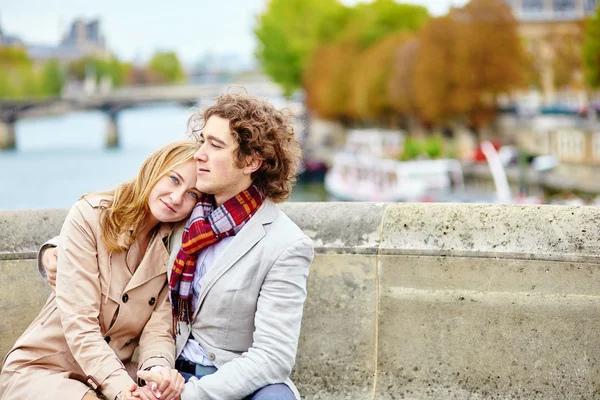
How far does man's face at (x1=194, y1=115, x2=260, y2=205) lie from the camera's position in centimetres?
217

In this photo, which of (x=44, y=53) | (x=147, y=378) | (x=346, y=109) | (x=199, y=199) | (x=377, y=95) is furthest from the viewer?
(x=44, y=53)

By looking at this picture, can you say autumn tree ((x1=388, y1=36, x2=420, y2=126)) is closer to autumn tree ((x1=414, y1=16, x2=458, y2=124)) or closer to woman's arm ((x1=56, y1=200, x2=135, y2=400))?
autumn tree ((x1=414, y1=16, x2=458, y2=124))

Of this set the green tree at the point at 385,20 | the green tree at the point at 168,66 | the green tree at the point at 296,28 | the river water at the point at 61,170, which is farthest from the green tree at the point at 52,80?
the green tree at the point at 385,20

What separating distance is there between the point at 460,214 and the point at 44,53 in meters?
99.9

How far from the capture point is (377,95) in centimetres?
4103

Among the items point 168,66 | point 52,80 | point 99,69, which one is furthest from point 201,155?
point 168,66

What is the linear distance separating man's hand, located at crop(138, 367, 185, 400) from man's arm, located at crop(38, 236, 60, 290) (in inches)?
15.2

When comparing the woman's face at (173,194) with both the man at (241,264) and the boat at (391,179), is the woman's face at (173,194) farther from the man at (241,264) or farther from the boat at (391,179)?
the boat at (391,179)

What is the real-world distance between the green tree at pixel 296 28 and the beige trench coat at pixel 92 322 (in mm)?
46744

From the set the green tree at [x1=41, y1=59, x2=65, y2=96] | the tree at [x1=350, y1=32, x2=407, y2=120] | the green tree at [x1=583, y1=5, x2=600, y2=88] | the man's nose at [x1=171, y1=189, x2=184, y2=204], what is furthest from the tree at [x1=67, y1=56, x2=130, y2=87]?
the man's nose at [x1=171, y1=189, x2=184, y2=204]

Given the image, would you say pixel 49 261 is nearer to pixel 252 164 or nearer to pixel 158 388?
pixel 158 388

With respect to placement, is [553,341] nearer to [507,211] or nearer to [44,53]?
[507,211]

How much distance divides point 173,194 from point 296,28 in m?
49.1

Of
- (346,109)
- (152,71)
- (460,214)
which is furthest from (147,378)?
(152,71)
